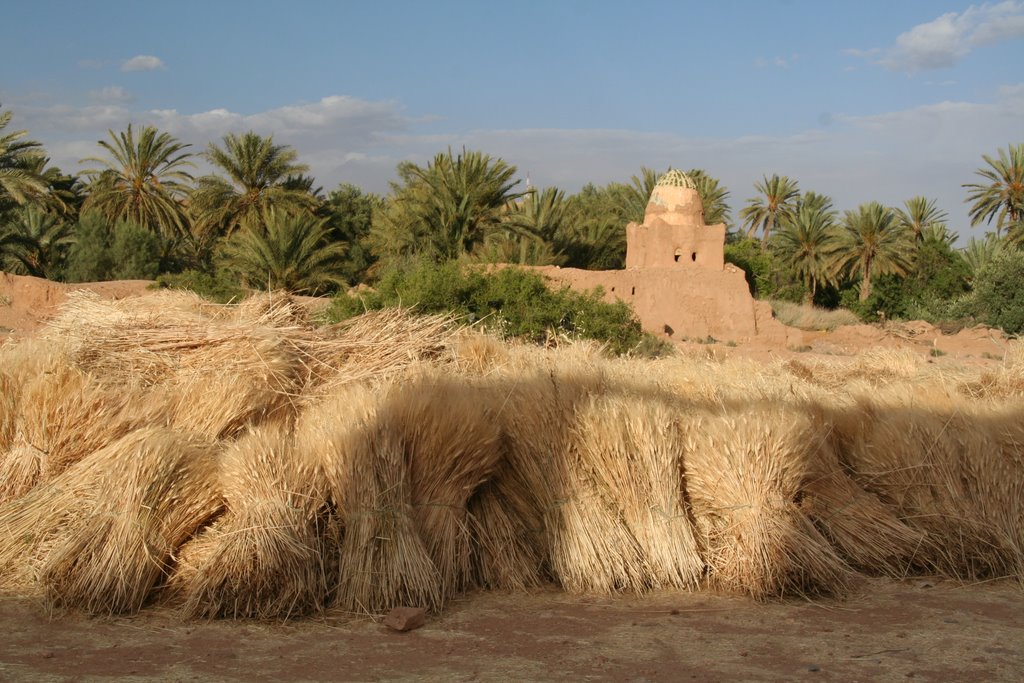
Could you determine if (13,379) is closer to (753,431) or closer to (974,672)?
(753,431)

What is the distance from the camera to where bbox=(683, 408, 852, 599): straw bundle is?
415 centimetres

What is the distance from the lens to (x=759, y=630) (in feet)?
12.3

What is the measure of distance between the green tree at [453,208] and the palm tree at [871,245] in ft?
47.2

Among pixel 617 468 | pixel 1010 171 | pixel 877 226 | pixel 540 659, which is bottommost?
pixel 540 659

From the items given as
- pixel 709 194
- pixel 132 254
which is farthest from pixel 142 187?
pixel 709 194

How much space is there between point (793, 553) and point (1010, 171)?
33.4m

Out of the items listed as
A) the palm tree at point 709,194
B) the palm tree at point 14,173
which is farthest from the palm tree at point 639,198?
the palm tree at point 14,173

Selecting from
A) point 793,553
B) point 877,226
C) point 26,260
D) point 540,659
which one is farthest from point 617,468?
point 877,226

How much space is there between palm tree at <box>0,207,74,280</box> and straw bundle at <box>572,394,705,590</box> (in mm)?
22941

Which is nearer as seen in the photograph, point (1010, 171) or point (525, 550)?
point (525, 550)

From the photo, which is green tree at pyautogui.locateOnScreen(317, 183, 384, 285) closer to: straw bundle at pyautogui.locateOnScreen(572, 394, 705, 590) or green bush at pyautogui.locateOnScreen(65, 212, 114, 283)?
green bush at pyautogui.locateOnScreen(65, 212, 114, 283)

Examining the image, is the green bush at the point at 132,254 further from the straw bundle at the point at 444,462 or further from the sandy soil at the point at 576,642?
the sandy soil at the point at 576,642

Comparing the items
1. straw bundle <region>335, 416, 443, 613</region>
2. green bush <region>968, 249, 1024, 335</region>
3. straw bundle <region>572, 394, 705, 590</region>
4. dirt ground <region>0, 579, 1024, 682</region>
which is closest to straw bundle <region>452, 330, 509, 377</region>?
straw bundle <region>572, 394, 705, 590</region>

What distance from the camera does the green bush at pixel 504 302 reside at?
35.0 feet
